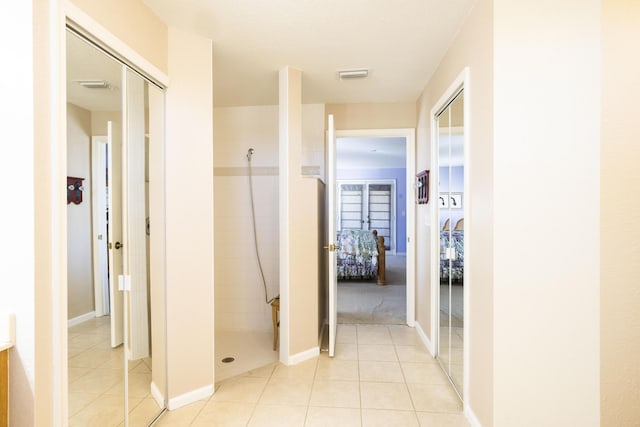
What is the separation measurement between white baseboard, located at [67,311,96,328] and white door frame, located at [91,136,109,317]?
0.03 metres

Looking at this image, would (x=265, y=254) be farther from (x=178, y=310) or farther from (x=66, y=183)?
(x=66, y=183)

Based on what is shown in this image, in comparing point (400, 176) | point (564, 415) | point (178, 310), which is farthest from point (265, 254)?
point (400, 176)

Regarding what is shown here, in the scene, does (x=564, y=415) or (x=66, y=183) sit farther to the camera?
(x=564, y=415)

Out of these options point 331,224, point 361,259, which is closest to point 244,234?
point 331,224

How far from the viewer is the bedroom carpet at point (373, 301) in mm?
3922

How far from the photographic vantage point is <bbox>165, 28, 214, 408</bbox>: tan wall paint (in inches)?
82.2

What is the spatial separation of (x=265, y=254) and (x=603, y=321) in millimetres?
2843

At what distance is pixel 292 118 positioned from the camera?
2754 mm

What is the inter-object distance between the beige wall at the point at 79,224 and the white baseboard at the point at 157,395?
2.39 feet

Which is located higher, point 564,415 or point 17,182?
point 17,182

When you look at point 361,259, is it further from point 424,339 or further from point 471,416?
point 471,416

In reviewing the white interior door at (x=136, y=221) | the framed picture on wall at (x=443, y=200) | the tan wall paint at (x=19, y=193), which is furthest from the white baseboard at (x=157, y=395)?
the framed picture on wall at (x=443, y=200)

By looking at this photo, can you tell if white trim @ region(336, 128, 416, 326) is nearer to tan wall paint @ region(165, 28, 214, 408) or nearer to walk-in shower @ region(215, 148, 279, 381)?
walk-in shower @ region(215, 148, 279, 381)

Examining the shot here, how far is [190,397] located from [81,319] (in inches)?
41.0
